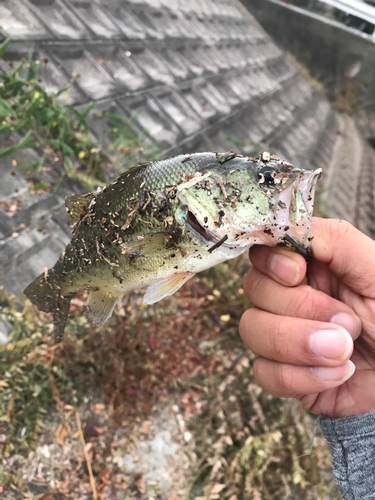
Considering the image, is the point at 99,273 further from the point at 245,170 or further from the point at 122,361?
the point at 122,361

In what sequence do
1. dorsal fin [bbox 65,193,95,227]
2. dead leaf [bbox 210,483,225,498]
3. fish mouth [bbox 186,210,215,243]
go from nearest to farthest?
fish mouth [bbox 186,210,215,243] < dorsal fin [bbox 65,193,95,227] < dead leaf [bbox 210,483,225,498]

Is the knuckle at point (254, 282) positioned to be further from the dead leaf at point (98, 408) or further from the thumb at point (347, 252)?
the dead leaf at point (98, 408)

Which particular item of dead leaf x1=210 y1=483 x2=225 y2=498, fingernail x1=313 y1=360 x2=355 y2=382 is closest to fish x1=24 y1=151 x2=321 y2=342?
fingernail x1=313 y1=360 x2=355 y2=382

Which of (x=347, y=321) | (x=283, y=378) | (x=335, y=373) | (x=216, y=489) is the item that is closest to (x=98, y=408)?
(x=216, y=489)

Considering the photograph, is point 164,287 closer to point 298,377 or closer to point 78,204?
point 78,204

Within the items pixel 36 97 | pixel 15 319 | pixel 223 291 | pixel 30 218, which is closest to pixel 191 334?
pixel 223 291

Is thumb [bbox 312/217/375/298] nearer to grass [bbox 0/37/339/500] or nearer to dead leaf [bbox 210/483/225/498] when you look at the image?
grass [bbox 0/37/339/500]
